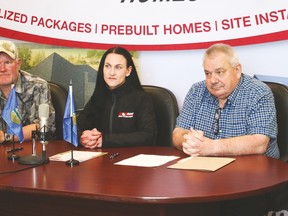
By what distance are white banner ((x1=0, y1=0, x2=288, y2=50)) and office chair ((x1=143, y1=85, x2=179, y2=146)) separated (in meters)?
0.38

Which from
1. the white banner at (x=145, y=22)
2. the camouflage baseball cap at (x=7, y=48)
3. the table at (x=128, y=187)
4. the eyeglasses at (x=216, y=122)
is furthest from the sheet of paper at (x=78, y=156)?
the white banner at (x=145, y=22)

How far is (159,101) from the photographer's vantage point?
327cm

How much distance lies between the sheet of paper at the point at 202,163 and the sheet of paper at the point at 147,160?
0.09m

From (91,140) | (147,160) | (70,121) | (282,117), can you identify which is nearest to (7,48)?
(91,140)

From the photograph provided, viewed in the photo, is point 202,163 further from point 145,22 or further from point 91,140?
point 145,22

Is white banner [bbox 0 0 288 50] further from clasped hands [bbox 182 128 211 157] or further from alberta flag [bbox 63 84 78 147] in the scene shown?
alberta flag [bbox 63 84 78 147]

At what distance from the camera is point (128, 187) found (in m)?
1.87

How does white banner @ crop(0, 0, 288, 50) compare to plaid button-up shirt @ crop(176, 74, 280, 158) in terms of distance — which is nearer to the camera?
plaid button-up shirt @ crop(176, 74, 280, 158)

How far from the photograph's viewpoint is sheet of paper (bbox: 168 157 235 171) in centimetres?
213

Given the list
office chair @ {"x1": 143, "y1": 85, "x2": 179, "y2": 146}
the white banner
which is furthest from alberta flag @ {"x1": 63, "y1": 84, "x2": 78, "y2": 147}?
the white banner

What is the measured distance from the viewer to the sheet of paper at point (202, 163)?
213 centimetres

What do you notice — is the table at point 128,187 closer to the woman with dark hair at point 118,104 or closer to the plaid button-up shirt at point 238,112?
the plaid button-up shirt at point 238,112

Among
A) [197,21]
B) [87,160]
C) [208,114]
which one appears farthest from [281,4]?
[87,160]

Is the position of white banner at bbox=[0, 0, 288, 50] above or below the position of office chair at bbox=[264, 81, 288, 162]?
above
